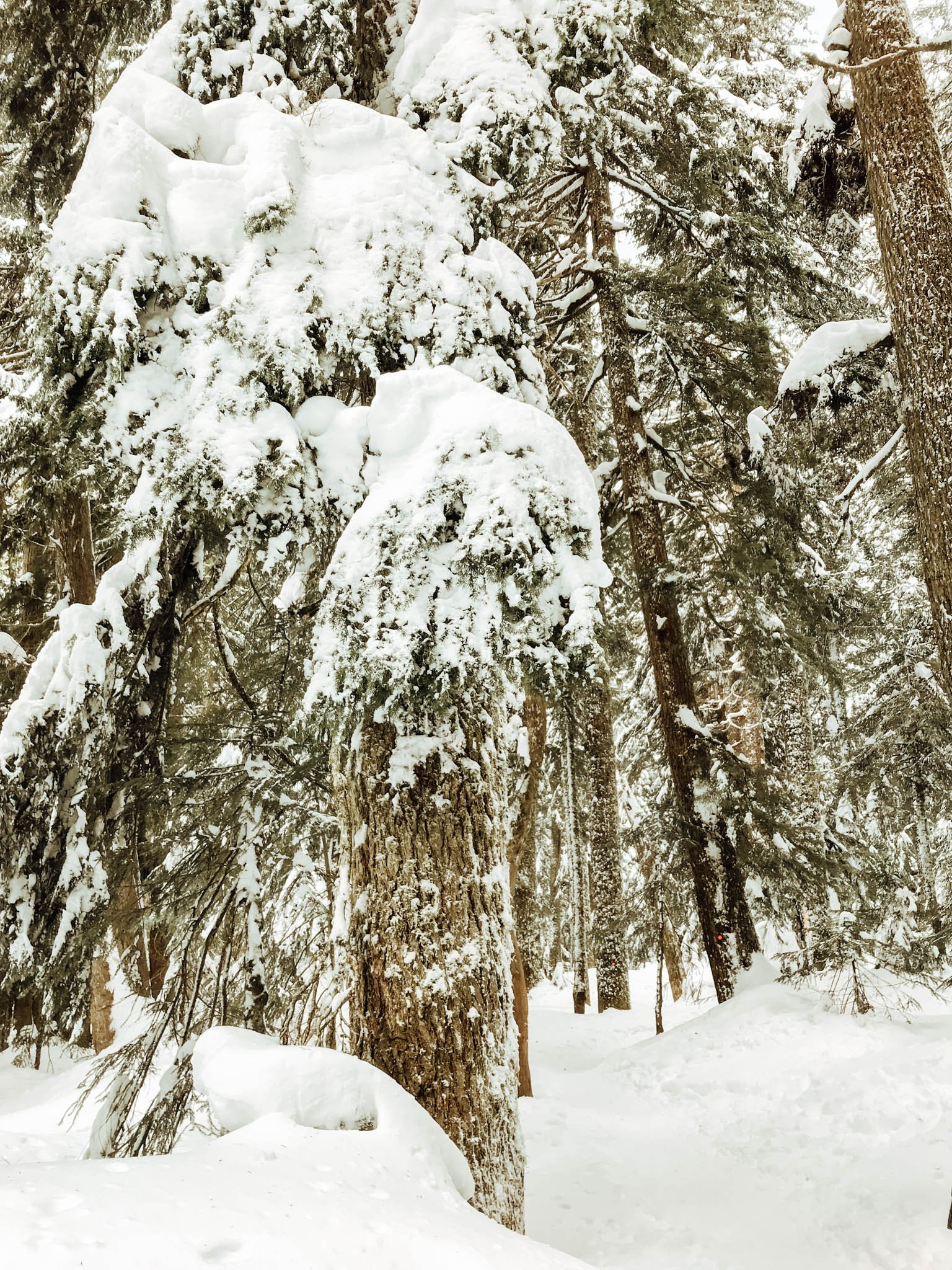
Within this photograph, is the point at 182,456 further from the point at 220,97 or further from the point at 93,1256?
the point at 93,1256

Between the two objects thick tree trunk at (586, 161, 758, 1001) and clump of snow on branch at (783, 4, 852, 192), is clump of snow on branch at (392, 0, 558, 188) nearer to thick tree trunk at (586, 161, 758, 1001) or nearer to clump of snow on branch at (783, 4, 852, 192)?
clump of snow on branch at (783, 4, 852, 192)

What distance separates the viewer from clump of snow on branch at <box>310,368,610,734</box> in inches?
110

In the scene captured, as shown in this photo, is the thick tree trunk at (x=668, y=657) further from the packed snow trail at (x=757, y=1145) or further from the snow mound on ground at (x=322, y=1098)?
the snow mound on ground at (x=322, y=1098)

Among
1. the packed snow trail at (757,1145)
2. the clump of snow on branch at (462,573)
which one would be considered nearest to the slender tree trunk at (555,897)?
the packed snow trail at (757,1145)

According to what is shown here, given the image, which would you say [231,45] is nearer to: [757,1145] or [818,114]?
[818,114]

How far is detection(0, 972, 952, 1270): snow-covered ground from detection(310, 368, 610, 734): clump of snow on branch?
1319 mm

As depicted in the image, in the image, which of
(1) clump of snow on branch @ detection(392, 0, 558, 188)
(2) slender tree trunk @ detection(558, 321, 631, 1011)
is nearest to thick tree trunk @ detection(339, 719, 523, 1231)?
(1) clump of snow on branch @ detection(392, 0, 558, 188)

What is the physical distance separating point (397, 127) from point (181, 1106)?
4423 mm

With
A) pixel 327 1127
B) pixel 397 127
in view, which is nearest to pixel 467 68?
pixel 397 127

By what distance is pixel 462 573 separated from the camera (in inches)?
113

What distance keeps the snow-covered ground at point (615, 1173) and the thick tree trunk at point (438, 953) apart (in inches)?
17.6

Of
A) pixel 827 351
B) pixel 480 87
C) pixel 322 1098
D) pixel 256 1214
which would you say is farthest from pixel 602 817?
pixel 256 1214

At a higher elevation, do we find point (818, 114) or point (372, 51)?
point (818, 114)

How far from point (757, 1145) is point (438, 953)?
13.7 ft
